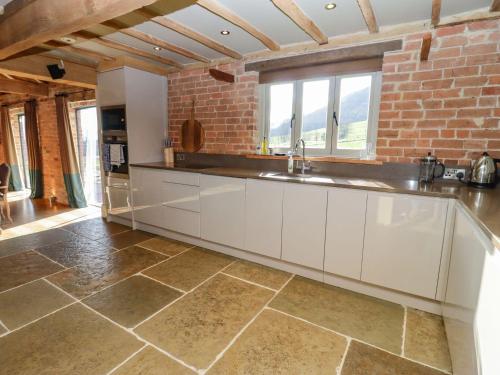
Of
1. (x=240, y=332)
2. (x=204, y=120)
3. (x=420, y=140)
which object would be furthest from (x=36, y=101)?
(x=420, y=140)

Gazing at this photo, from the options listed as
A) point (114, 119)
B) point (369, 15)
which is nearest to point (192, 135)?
point (114, 119)

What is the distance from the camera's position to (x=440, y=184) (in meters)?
2.13

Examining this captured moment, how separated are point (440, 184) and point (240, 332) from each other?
190 cm

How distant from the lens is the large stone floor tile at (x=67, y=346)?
1414 mm

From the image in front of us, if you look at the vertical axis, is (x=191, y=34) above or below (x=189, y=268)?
above

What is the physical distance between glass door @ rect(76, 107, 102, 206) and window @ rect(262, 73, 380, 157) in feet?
11.3

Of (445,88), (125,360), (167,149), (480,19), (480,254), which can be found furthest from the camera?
(167,149)

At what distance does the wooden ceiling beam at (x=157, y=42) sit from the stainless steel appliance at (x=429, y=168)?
269 centimetres

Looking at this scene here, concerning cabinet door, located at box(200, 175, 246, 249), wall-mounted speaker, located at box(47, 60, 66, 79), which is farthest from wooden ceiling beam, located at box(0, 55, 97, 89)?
cabinet door, located at box(200, 175, 246, 249)

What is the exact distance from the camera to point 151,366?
1.43 m

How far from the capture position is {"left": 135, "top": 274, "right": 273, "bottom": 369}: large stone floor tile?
5.15ft

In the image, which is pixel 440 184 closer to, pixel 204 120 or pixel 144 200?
pixel 204 120

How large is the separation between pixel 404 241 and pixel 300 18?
75.2 inches

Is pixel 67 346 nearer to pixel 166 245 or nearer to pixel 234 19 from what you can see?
pixel 166 245
